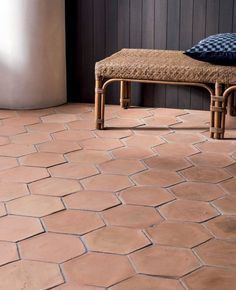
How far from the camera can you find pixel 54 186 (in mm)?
2941

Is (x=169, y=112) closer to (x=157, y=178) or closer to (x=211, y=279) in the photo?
(x=157, y=178)

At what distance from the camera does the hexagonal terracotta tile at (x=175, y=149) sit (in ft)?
11.2

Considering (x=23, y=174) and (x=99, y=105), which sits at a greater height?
(x=99, y=105)

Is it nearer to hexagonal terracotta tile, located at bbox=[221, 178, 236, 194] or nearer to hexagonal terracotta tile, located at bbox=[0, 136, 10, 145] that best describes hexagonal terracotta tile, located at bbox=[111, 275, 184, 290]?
hexagonal terracotta tile, located at bbox=[221, 178, 236, 194]

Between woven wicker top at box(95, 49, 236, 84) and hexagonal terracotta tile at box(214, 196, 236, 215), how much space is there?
2.82ft

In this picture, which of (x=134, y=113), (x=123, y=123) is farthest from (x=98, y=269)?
(x=134, y=113)

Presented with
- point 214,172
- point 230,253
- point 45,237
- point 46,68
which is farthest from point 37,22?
point 230,253

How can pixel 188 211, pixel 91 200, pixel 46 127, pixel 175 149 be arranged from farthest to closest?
pixel 46 127 → pixel 175 149 → pixel 91 200 → pixel 188 211

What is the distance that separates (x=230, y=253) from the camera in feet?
7.63

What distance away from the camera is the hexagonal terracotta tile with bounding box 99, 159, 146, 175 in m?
3.13

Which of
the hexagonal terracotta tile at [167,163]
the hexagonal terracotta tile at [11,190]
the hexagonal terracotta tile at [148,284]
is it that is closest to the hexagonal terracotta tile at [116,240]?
the hexagonal terracotta tile at [148,284]

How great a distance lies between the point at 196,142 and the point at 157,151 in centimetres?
26

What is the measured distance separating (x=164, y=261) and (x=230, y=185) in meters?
0.81

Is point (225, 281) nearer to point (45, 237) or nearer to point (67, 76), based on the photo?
point (45, 237)
